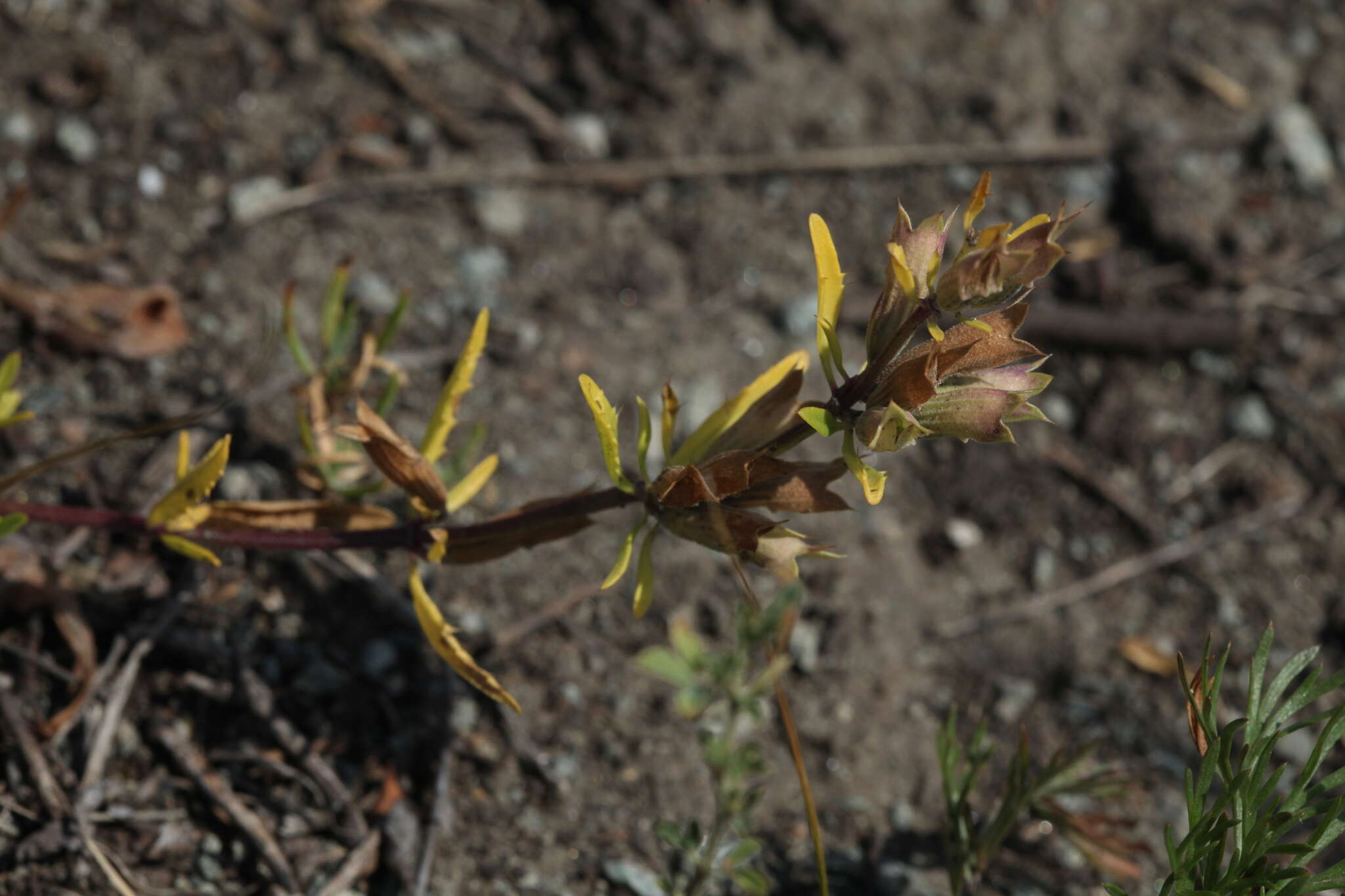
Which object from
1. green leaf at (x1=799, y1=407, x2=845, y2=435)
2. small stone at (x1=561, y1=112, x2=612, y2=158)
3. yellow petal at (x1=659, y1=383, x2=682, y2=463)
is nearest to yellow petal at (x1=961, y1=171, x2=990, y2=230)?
green leaf at (x1=799, y1=407, x2=845, y2=435)

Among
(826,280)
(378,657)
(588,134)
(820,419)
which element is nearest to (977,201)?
(826,280)

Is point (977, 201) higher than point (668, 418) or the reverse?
higher

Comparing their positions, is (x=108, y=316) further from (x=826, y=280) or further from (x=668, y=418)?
(x=826, y=280)

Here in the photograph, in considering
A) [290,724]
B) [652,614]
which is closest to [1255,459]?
[652,614]

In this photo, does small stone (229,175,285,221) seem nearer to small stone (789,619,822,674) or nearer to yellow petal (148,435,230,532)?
yellow petal (148,435,230,532)

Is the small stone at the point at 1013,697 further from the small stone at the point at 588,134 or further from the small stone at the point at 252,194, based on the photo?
the small stone at the point at 252,194

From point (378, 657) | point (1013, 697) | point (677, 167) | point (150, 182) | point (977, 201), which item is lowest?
point (378, 657)
